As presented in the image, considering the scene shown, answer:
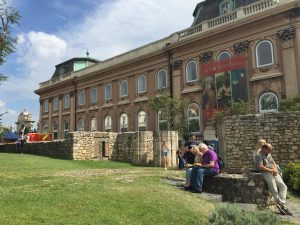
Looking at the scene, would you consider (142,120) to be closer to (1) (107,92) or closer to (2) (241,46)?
(1) (107,92)

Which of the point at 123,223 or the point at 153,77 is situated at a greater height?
the point at 153,77

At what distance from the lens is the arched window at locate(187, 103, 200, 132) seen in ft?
94.3

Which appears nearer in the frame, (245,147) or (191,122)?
(245,147)

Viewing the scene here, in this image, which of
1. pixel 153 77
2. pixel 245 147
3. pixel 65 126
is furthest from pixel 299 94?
pixel 65 126

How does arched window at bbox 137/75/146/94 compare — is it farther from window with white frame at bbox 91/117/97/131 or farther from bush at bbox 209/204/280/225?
bush at bbox 209/204/280/225

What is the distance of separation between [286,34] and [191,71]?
8597 mm

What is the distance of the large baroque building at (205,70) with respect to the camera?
79.2ft

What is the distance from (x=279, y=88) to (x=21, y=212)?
20.6m

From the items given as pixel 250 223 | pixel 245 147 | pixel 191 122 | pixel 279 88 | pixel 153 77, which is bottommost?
pixel 250 223

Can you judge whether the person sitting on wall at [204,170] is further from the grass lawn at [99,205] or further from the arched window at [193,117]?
the arched window at [193,117]

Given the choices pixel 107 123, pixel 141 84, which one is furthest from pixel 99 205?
pixel 107 123

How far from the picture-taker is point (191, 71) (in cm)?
3017

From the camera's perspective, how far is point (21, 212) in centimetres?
692

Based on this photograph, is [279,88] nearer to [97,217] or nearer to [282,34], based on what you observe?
[282,34]
